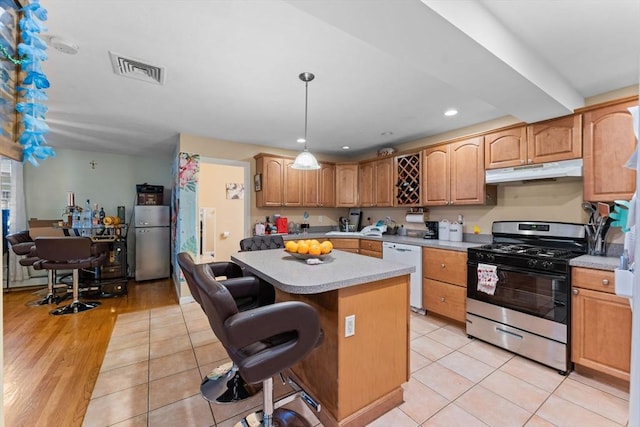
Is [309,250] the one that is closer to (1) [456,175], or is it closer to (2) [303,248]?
(2) [303,248]

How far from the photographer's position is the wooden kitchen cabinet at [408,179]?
3.92m

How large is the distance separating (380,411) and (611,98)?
3.30 metres

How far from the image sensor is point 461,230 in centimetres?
358

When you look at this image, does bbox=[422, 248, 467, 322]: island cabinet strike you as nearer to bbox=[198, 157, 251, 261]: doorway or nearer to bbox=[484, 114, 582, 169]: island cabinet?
bbox=[484, 114, 582, 169]: island cabinet

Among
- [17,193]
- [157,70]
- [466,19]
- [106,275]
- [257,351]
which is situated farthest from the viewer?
[106,275]

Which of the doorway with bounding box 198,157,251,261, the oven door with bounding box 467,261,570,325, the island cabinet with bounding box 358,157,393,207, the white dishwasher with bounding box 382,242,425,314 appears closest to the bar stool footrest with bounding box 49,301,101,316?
the doorway with bounding box 198,157,251,261

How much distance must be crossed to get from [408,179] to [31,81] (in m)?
3.88

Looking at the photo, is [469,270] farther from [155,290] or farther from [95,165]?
[95,165]

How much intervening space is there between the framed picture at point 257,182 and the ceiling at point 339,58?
Answer: 41.4 inches

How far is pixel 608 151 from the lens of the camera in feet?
7.78

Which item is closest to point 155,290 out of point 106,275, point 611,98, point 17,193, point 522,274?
point 106,275

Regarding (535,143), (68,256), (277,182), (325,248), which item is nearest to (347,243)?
(277,182)

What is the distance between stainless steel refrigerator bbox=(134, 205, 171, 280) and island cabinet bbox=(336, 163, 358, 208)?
320cm

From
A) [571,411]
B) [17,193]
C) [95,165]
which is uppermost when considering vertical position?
[95,165]
